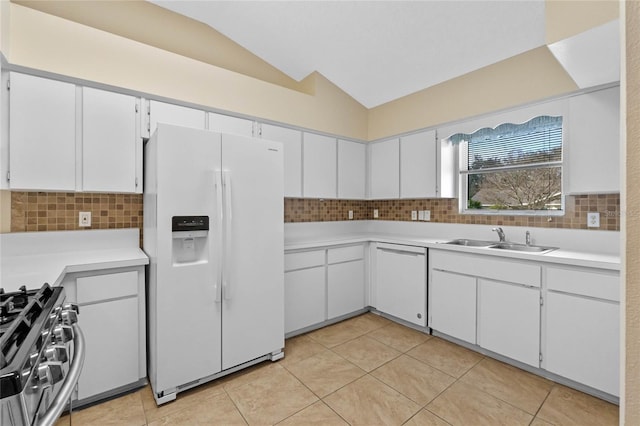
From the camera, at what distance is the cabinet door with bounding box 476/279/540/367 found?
226 centimetres

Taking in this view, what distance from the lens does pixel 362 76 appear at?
3471 millimetres

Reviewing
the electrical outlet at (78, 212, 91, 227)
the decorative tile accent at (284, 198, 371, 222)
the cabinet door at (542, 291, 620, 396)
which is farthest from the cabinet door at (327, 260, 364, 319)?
the electrical outlet at (78, 212, 91, 227)

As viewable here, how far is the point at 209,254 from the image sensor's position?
7.00ft

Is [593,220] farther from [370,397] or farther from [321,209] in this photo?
[321,209]

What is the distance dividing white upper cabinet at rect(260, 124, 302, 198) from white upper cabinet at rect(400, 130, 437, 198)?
1.25 metres

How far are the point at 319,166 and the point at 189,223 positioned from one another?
1.82 metres

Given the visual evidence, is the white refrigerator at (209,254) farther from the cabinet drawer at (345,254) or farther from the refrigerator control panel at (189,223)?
the cabinet drawer at (345,254)

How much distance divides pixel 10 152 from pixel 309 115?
2.50m

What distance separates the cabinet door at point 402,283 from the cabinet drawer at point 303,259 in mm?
757

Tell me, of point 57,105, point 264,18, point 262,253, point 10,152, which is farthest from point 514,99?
point 10,152

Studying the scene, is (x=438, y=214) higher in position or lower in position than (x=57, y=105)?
lower

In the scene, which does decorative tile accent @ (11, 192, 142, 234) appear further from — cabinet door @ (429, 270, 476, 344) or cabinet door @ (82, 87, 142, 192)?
cabinet door @ (429, 270, 476, 344)

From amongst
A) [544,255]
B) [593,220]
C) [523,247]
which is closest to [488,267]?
[544,255]

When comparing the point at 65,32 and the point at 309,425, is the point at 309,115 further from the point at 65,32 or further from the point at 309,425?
the point at 309,425
